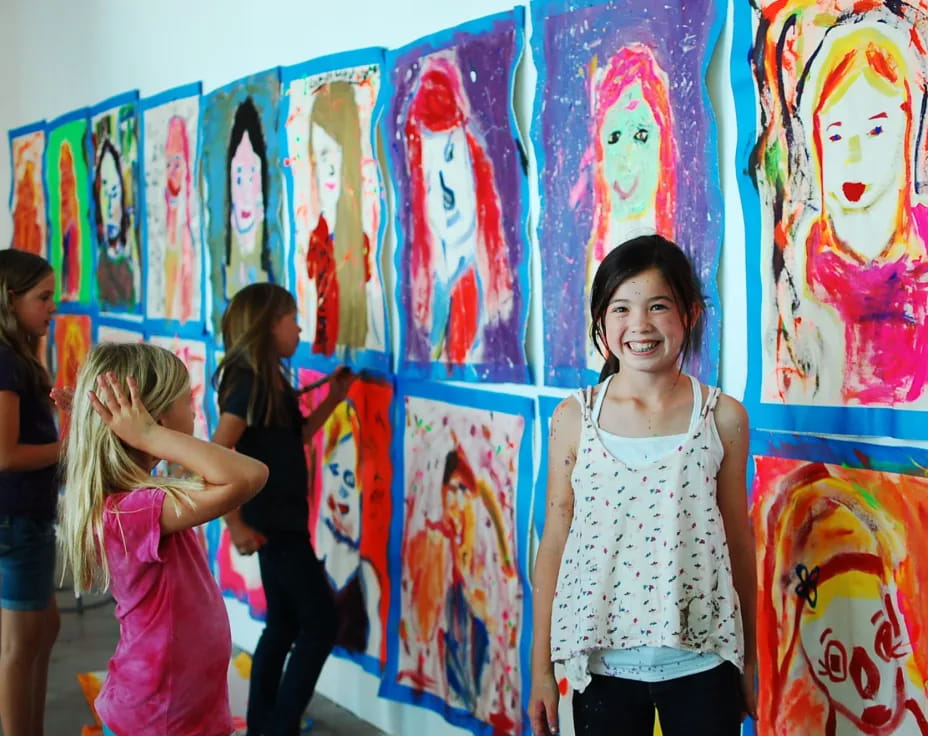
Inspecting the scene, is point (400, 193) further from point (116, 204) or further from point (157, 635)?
point (116, 204)

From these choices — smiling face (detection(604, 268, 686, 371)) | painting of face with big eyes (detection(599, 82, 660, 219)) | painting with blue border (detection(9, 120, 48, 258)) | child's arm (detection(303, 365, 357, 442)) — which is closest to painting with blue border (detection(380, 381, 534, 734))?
child's arm (detection(303, 365, 357, 442))

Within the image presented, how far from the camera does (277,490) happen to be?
2.95 metres

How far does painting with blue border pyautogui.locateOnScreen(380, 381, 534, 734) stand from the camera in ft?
8.68

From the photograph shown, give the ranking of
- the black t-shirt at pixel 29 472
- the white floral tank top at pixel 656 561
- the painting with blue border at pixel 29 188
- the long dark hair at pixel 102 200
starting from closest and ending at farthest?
the white floral tank top at pixel 656 561 < the black t-shirt at pixel 29 472 < the long dark hair at pixel 102 200 < the painting with blue border at pixel 29 188

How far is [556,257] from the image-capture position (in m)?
2.47

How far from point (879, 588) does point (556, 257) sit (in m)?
1.00

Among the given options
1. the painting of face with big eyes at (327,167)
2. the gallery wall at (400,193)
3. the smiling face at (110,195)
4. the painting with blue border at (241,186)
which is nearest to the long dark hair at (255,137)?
the painting with blue border at (241,186)

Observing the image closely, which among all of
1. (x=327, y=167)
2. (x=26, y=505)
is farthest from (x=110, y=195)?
(x=26, y=505)

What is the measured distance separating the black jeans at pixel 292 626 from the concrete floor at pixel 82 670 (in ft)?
1.02

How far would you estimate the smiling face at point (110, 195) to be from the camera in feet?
16.0

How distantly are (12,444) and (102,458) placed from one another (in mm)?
803

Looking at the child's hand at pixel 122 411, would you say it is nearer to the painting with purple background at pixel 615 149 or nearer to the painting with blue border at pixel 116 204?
the painting with purple background at pixel 615 149

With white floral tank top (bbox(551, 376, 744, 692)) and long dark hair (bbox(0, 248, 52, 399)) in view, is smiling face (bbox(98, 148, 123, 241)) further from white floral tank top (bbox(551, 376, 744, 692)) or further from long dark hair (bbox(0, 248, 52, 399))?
white floral tank top (bbox(551, 376, 744, 692))

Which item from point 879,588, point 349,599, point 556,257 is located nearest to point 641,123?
point 556,257
